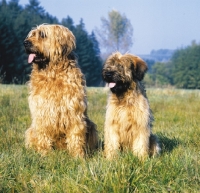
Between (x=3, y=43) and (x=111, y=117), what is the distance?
1722 inches

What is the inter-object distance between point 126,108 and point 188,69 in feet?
239

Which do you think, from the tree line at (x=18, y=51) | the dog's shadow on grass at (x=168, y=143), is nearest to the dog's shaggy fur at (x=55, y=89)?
the dog's shadow on grass at (x=168, y=143)

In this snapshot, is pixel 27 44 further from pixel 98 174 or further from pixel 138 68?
pixel 98 174

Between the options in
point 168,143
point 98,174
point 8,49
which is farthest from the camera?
point 8,49

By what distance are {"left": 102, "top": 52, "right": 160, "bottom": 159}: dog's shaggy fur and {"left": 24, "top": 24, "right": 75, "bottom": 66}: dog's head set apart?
699mm

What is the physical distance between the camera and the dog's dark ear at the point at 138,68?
5.12 metres

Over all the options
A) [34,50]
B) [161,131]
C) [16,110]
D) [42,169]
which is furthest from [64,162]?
[16,110]

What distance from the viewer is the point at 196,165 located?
3.52 meters

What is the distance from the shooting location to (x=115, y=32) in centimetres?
6134

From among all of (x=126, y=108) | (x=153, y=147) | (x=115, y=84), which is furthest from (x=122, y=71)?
(x=153, y=147)

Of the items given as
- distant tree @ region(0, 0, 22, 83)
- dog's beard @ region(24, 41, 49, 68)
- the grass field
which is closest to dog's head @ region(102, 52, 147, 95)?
dog's beard @ region(24, 41, 49, 68)

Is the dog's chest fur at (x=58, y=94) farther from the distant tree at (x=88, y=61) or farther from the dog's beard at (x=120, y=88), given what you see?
the distant tree at (x=88, y=61)

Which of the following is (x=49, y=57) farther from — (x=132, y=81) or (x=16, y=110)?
(x=16, y=110)

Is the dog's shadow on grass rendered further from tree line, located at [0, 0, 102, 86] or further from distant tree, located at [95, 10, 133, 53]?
distant tree, located at [95, 10, 133, 53]
